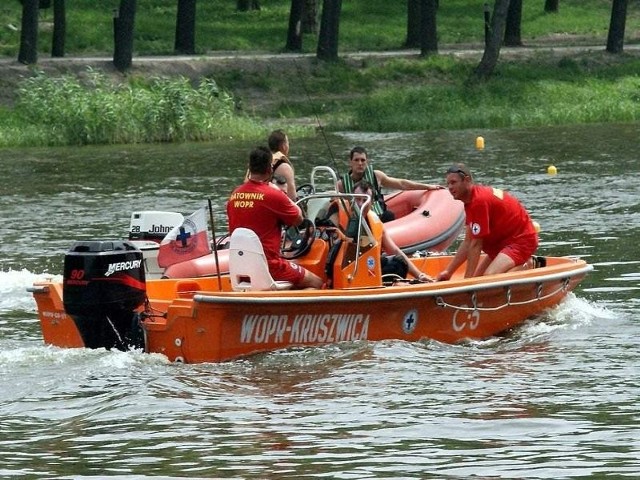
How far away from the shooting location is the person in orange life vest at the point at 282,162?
13.5 meters

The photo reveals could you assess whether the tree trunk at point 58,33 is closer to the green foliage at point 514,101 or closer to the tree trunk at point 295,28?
the tree trunk at point 295,28

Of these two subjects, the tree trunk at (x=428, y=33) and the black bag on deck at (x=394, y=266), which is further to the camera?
the tree trunk at (x=428, y=33)

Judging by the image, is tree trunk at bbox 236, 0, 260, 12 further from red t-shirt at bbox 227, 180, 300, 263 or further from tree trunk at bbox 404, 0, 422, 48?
red t-shirt at bbox 227, 180, 300, 263

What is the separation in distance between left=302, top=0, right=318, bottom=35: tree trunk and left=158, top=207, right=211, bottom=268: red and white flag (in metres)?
33.4

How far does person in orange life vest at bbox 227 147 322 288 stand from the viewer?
11281 mm

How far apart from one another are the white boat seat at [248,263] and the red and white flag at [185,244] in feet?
4.19

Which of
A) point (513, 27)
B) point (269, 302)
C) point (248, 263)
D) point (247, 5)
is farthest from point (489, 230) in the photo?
point (247, 5)

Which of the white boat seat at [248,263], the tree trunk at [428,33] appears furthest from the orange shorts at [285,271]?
the tree trunk at [428,33]

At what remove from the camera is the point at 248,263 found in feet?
36.9

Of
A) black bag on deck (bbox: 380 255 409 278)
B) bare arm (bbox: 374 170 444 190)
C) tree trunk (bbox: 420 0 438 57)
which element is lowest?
black bag on deck (bbox: 380 255 409 278)

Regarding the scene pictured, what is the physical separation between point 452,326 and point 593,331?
124 centimetres

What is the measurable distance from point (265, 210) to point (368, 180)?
2.93 m

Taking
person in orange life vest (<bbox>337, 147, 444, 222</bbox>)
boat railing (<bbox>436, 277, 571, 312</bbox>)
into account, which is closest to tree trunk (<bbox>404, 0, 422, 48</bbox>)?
person in orange life vest (<bbox>337, 147, 444, 222</bbox>)

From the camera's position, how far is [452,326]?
12.0 m
